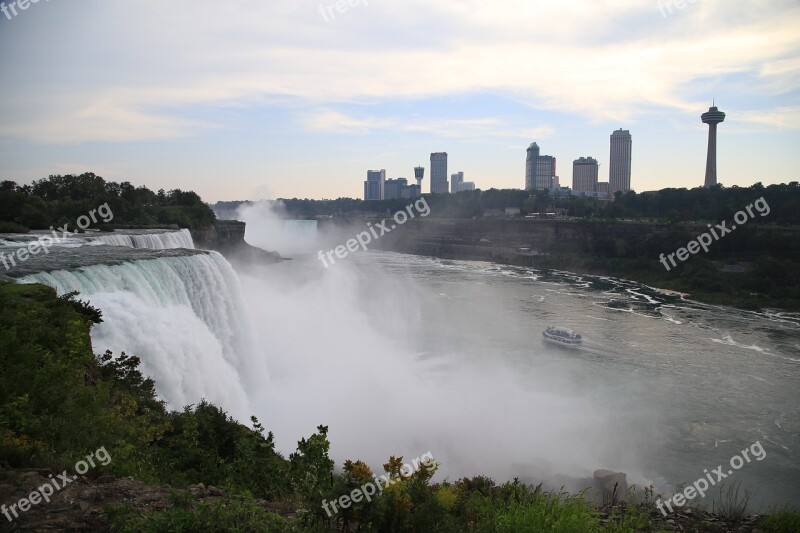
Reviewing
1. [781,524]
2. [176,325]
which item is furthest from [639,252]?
[781,524]

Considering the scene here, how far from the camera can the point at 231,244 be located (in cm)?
5503

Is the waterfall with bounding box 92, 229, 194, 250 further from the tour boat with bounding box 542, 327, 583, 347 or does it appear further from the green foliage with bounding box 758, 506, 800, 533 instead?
the green foliage with bounding box 758, 506, 800, 533

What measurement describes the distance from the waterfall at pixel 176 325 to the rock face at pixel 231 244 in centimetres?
2835

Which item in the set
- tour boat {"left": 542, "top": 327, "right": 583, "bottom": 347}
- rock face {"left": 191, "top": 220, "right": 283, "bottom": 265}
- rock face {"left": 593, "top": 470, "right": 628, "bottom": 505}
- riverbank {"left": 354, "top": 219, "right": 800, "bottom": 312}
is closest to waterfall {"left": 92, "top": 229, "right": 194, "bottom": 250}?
rock face {"left": 191, "top": 220, "right": 283, "bottom": 265}

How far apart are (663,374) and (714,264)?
32361mm

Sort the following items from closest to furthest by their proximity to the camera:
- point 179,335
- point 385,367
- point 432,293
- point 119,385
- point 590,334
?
point 119,385, point 179,335, point 385,367, point 590,334, point 432,293

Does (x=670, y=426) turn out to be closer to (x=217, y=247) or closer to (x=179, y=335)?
(x=179, y=335)

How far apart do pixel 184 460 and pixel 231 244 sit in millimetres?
49402

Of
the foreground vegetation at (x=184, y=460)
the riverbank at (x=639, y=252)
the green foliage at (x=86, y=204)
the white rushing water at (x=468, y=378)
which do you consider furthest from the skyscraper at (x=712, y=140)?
the foreground vegetation at (x=184, y=460)

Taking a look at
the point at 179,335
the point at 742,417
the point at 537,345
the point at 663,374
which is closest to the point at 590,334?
the point at 537,345

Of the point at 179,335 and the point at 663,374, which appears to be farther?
the point at 663,374

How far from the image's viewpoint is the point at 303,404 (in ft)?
56.9

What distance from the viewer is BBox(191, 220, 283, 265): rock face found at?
46625 millimetres

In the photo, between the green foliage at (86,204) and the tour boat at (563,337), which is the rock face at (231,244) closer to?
the green foliage at (86,204)
